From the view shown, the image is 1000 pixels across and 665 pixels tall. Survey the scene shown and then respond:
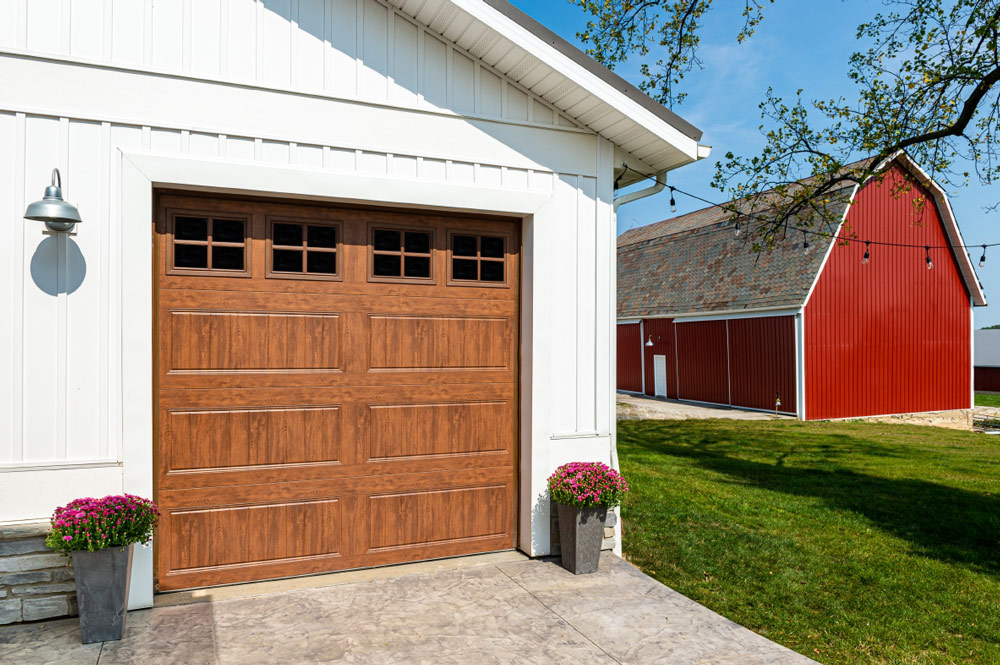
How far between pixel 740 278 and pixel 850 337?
11.7ft

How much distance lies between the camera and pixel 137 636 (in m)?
3.86

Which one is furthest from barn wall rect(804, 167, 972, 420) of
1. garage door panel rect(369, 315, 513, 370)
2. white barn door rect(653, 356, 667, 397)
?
garage door panel rect(369, 315, 513, 370)

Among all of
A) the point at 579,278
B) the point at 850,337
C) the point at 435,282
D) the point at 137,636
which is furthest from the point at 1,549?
the point at 850,337

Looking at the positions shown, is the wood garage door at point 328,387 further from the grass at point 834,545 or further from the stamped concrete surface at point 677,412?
the stamped concrete surface at point 677,412

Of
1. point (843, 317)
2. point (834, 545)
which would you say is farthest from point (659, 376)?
point (834, 545)

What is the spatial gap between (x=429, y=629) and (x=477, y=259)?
2.73m

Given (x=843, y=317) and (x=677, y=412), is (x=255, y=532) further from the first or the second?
(x=843, y=317)

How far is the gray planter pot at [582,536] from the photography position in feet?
16.3

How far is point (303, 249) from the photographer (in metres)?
4.80

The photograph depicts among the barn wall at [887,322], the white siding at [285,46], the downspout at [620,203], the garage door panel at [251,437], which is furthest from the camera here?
the barn wall at [887,322]

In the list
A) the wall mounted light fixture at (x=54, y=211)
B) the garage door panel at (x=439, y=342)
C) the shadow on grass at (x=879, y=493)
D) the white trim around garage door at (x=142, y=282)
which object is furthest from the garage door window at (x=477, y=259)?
the shadow on grass at (x=879, y=493)

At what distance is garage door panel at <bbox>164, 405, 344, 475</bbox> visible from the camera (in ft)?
14.8

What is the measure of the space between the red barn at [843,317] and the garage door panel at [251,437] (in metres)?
15.4

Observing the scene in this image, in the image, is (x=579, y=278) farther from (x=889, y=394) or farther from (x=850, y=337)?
(x=889, y=394)
